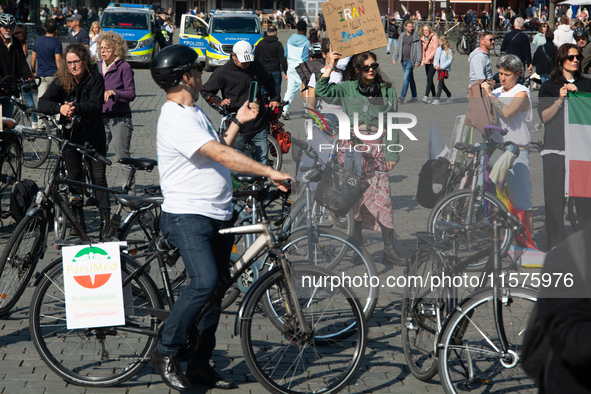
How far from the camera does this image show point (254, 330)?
352 cm

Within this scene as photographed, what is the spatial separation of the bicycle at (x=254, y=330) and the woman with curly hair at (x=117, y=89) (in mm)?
2992

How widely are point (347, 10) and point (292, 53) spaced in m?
8.23

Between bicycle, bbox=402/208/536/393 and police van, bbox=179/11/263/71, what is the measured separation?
1841 centimetres

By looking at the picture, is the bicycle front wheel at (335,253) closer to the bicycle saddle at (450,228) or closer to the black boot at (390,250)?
the bicycle saddle at (450,228)

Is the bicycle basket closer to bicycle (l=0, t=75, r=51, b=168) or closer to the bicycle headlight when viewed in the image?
bicycle (l=0, t=75, r=51, b=168)

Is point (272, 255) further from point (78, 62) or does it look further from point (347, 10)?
point (78, 62)

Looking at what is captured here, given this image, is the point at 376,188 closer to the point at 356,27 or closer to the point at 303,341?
the point at 356,27

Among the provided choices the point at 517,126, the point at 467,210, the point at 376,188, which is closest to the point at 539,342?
the point at 376,188

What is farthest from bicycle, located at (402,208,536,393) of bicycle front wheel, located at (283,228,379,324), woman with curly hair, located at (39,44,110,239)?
woman with curly hair, located at (39,44,110,239)

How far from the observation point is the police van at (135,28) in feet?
76.0

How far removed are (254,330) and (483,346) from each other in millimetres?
1190

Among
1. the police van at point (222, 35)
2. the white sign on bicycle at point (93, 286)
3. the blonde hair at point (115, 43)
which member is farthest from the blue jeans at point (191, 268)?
the police van at point (222, 35)

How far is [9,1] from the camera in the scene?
120 ft

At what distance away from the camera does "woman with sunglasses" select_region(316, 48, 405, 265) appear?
5344mm
